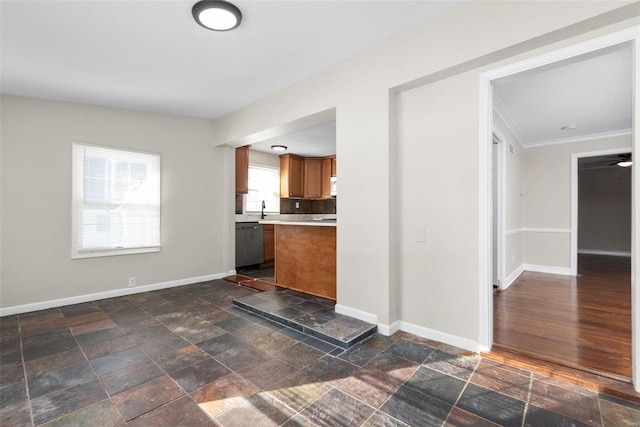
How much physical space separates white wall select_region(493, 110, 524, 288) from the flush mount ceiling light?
334cm

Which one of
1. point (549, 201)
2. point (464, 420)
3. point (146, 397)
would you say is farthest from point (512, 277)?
point (146, 397)

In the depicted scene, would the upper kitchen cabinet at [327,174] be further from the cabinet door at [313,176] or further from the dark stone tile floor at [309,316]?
the dark stone tile floor at [309,316]

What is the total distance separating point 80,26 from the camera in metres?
2.38

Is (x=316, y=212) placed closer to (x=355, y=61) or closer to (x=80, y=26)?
(x=355, y=61)

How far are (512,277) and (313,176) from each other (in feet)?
15.0

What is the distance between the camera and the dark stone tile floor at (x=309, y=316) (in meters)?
2.56

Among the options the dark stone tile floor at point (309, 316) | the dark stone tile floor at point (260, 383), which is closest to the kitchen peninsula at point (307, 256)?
the dark stone tile floor at point (309, 316)

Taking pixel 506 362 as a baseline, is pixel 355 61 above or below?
above

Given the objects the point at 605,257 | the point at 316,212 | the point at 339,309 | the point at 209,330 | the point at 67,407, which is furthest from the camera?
the point at 316,212

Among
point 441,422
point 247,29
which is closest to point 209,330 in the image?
point 441,422

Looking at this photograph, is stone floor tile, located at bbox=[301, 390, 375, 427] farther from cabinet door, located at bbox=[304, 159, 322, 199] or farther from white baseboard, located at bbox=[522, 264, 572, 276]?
cabinet door, located at bbox=[304, 159, 322, 199]

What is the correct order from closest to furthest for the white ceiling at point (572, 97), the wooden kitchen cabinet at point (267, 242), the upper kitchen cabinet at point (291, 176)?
the white ceiling at point (572, 97) < the wooden kitchen cabinet at point (267, 242) < the upper kitchen cabinet at point (291, 176)

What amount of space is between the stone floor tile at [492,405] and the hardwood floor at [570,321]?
2.29 feet

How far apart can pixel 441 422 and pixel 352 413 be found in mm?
480
